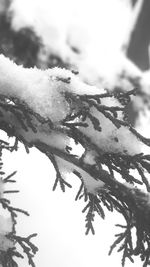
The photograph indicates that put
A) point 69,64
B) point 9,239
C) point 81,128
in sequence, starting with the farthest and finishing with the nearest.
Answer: point 69,64
point 9,239
point 81,128

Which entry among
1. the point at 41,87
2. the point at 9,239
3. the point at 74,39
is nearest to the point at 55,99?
the point at 41,87

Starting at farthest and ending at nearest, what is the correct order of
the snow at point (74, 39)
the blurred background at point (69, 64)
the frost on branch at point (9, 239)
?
the snow at point (74, 39)
the blurred background at point (69, 64)
the frost on branch at point (9, 239)

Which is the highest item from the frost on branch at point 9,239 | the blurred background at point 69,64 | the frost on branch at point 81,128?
the blurred background at point 69,64

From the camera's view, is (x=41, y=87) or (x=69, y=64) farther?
(x=69, y=64)

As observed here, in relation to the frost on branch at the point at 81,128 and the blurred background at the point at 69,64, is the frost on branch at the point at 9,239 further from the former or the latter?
the blurred background at the point at 69,64

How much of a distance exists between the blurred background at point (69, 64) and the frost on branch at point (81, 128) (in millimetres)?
295

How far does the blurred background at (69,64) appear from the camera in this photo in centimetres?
362

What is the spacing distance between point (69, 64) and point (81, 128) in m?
7.44

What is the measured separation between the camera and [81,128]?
7.30ft

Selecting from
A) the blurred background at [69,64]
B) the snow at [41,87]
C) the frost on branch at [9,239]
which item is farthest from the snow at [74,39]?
the snow at [41,87]

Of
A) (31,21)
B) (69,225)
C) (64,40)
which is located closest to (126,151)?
(69,225)

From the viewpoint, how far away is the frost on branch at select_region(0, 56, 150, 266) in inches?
82.5

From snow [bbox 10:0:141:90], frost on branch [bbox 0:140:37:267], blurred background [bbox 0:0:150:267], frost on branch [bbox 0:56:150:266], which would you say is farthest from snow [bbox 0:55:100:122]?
snow [bbox 10:0:141:90]

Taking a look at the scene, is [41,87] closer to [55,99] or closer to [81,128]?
[55,99]
